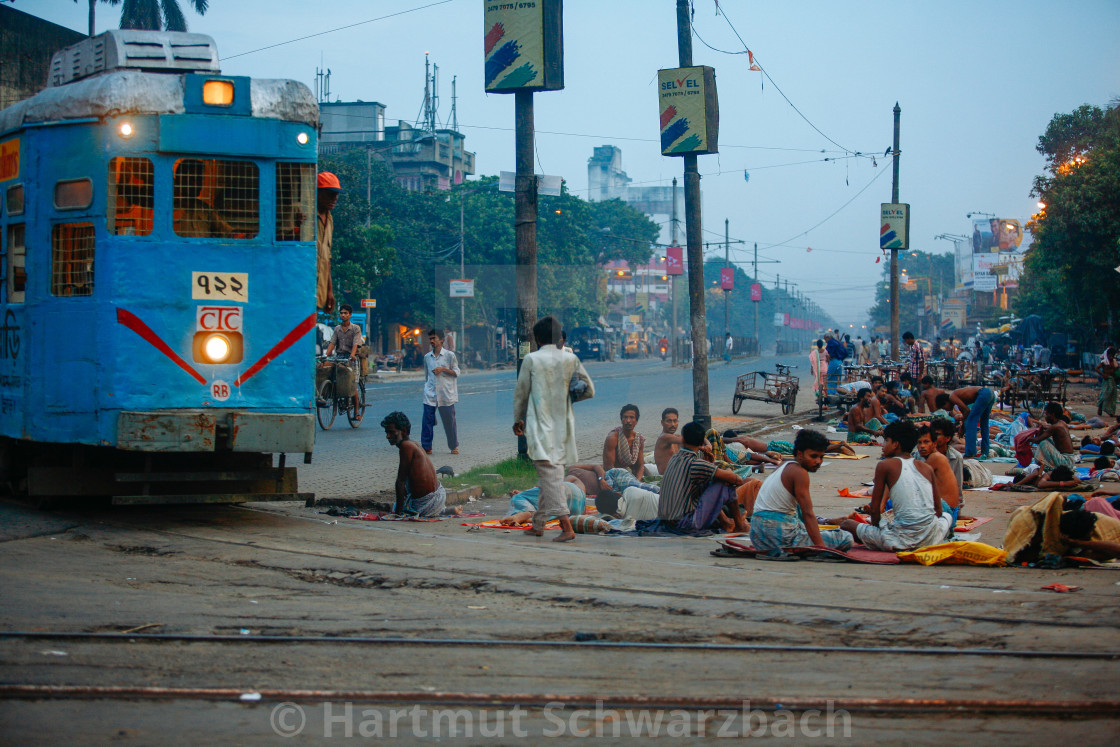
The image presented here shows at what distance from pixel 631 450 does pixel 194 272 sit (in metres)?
5.13

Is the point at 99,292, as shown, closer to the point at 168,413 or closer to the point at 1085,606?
the point at 168,413

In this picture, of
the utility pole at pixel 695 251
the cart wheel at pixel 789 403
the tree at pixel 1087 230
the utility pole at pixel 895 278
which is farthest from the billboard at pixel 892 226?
the utility pole at pixel 695 251

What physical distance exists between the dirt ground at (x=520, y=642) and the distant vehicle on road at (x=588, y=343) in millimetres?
62922

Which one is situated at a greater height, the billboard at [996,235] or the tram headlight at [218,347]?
the billboard at [996,235]

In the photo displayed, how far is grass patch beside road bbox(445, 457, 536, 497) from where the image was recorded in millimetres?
11641

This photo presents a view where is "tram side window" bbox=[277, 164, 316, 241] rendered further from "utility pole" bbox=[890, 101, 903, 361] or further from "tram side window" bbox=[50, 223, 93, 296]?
"utility pole" bbox=[890, 101, 903, 361]

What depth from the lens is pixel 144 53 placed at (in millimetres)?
8344

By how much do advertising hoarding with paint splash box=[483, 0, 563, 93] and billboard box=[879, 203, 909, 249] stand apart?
77.0 feet

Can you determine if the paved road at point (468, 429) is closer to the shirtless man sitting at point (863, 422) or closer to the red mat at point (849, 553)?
the shirtless man sitting at point (863, 422)

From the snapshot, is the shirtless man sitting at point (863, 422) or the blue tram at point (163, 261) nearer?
the blue tram at point (163, 261)

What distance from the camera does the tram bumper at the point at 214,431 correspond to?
25.5 feet

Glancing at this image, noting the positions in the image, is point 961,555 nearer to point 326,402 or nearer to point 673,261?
point 326,402

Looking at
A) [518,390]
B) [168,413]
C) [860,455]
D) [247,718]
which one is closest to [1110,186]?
[860,455]

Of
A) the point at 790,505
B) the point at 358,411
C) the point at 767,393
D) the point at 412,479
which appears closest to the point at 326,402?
the point at 358,411
